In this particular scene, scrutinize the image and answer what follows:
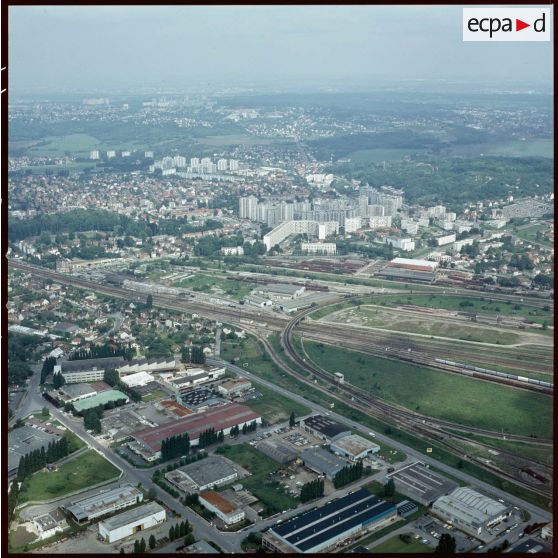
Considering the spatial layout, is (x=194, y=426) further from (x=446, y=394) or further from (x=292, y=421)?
(x=446, y=394)

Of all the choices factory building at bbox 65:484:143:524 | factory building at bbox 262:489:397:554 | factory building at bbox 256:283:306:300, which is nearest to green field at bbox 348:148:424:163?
factory building at bbox 256:283:306:300

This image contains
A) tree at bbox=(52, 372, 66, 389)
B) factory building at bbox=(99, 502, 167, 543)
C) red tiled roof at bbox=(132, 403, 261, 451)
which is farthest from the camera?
tree at bbox=(52, 372, 66, 389)

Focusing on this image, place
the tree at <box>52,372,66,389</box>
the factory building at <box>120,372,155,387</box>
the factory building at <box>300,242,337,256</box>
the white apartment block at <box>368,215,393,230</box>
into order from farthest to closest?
1. the white apartment block at <box>368,215,393,230</box>
2. the factory building at <box>300,242,337,256</box>
3. the factory building at <box>120,372,155,387</box>
4. the tree at <box>52,372,66,389</box>

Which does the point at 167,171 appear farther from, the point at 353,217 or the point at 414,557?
the point at 414,557

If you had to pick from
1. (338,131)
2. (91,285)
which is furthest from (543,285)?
(338,131)

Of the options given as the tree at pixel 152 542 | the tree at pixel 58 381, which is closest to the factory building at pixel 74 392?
the tree at pixel 58 381

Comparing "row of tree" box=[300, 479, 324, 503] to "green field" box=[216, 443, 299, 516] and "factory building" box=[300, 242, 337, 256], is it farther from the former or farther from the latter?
"factory building" box=[300, 242, 337, 256]

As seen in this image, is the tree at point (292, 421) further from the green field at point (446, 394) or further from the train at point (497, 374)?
the train at point (497, 374)
